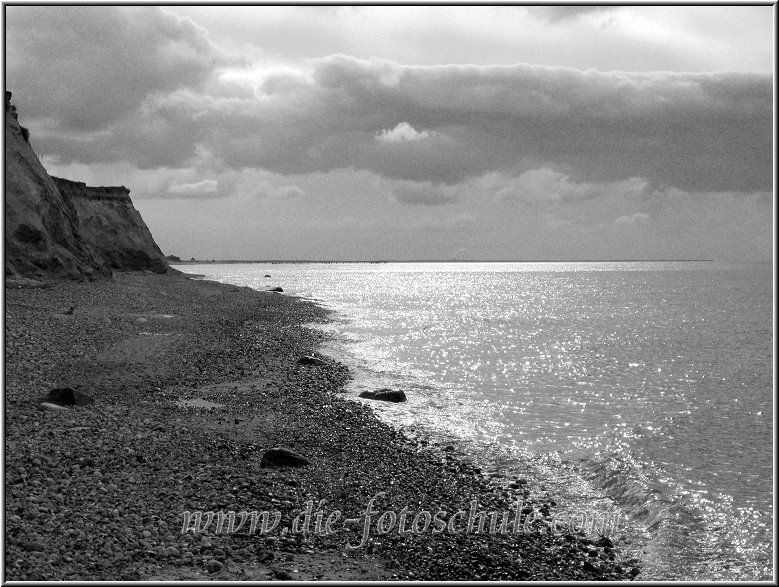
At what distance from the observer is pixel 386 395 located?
2119cm

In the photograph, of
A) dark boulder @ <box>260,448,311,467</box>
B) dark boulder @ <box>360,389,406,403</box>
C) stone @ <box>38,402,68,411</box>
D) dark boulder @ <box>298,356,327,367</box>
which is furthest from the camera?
dark boulder @ <box>298,356,327,367</box>

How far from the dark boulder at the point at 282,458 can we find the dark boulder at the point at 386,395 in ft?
28.5

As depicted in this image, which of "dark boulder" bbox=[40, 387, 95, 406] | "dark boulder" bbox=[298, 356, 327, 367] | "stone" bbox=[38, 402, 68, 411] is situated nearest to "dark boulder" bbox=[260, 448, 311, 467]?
"stone" bbox=[38, 402, 68, 411]

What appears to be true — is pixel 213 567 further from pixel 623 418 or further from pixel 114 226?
pixel 114 226

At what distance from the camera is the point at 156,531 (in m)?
8.55

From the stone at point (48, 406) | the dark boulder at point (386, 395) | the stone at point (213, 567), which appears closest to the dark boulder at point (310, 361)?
the dark boulder at point (386, 395)

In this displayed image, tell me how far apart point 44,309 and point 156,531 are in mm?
23587

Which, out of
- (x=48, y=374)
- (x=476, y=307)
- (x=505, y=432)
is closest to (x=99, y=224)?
(x=476, y=307)

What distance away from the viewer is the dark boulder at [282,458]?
482 inches

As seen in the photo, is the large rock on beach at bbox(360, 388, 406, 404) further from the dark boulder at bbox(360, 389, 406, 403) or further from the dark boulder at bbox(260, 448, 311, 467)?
the dark boulder at bbox(260, 448, 311, 467)

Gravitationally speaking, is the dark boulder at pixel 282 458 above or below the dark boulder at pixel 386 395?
above

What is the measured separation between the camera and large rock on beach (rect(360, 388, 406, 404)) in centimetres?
2114

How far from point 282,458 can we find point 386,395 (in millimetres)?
9064

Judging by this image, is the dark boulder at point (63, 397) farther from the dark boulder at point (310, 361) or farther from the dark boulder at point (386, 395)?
A: the dark boulder at point (310, 361)
